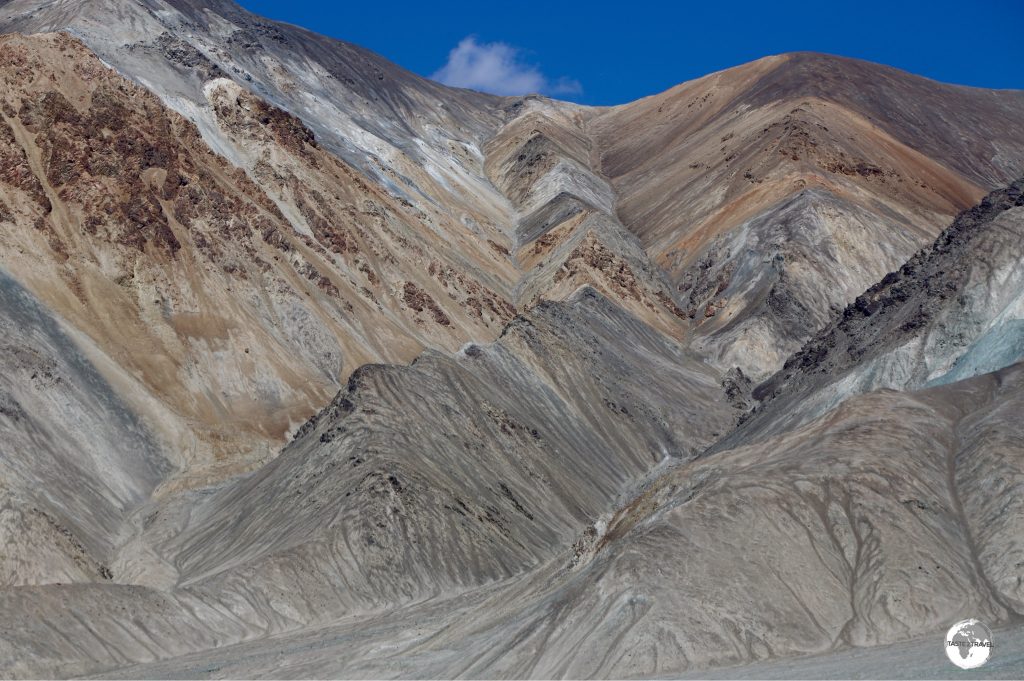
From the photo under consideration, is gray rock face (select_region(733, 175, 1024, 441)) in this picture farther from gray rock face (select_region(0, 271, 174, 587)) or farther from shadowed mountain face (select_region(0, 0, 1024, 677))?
gray rock face (select_region(0, 271, 174, 587))

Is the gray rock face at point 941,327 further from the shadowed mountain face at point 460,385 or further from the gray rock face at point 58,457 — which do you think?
the gray rock face at point 58,457

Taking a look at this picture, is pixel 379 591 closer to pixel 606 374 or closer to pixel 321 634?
pixel 321 634

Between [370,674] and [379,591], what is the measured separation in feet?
37.7

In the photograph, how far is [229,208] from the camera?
277ft

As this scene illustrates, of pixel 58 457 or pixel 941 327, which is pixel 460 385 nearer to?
pixel 58 457

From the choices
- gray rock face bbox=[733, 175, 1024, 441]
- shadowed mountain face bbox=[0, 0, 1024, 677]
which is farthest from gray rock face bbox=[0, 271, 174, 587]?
gray rock face bbox=[733, 175, 1024, 441]

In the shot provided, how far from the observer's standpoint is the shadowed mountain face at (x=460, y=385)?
4053 centimetres

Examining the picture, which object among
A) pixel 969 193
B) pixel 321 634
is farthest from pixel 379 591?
pixel 969 193

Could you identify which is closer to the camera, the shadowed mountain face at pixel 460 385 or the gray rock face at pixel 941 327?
the shadowed mountain face at pixel 460 385

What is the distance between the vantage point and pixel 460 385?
69875 millimetres

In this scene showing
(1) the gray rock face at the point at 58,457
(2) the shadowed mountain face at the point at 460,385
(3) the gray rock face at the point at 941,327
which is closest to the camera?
(2) the shadowed mountain face at the point at 460,385

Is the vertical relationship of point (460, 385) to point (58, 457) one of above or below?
below

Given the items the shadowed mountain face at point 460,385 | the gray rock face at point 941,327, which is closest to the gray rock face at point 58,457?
the shadowed mountain face at point 460,385

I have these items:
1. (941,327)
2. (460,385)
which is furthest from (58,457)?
(941,327)
